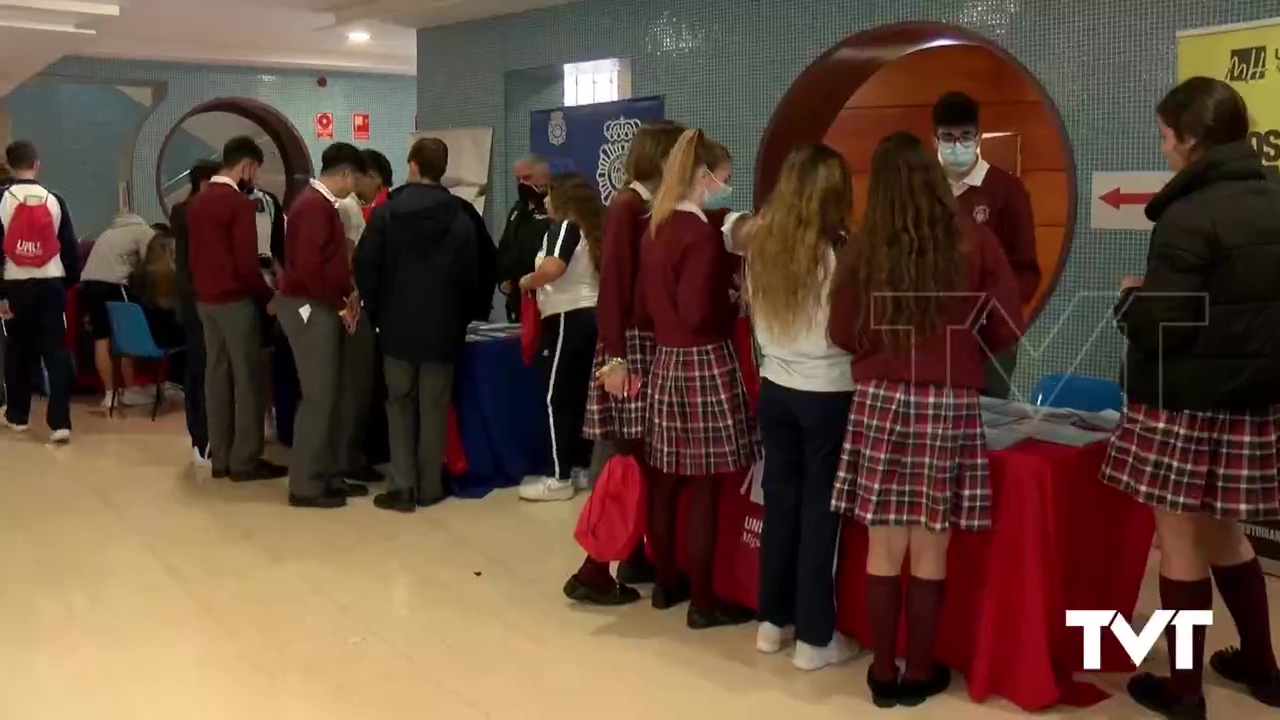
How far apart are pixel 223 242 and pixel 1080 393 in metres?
3.59

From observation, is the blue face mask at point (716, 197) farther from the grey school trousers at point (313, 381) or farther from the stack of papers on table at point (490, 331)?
the grey school trousers at point (313, 381)

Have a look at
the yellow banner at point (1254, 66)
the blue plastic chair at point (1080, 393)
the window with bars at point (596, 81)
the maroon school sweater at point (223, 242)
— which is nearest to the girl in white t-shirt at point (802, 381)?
the blue plastic chair at point (1080, 393)

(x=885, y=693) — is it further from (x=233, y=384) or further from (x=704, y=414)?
(x=233, y=384)

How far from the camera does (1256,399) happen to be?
101 inches

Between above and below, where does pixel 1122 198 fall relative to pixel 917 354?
above

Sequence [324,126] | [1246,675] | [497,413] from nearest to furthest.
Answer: [1246,675]
[497,413]
[324,126]

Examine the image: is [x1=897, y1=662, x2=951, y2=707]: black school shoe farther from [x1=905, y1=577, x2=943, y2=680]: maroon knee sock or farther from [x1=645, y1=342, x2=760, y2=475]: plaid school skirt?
[x1=645, y1=342, x2=760, y2=475]: plaid school skirt

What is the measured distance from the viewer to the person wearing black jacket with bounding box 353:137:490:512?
4586 millimetres

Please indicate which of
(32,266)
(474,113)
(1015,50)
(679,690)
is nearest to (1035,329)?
(1015,50)

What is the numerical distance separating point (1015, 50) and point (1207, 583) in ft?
8.08

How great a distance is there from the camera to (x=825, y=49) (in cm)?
527

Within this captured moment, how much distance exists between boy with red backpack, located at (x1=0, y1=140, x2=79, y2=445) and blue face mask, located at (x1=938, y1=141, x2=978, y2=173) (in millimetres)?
4816

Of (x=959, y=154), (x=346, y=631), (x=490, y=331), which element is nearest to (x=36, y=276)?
(x=490, y=331)

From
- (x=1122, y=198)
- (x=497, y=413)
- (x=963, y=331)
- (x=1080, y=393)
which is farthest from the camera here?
(x=497, y=413)
